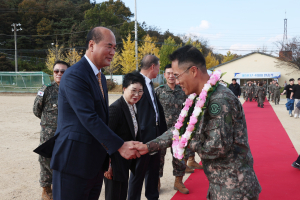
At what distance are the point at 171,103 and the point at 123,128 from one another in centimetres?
170

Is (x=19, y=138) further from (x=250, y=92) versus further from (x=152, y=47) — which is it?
(x=152, y=47)

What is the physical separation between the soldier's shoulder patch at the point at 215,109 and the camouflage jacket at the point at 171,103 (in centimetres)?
274

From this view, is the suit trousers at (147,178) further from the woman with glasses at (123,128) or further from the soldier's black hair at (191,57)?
the soldier's black hair at (191,57)

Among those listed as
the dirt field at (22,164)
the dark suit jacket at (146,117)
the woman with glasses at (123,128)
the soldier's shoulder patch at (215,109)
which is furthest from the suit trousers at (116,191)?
the soldier's shoulder patch at (215,109)

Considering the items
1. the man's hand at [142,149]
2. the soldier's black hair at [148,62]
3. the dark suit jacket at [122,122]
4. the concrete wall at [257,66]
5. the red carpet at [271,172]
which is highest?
the concrete wall at [257,66]

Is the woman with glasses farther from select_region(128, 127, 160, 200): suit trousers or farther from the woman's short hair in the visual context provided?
select_region(128, 127, 160, 200): suit trousers

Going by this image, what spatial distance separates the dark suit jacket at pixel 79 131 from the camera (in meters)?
2.01

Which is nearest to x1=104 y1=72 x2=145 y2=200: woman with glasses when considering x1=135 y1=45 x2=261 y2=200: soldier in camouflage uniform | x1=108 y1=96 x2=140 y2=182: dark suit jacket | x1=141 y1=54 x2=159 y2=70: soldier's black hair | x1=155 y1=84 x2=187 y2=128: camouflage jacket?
x1=108 y1=96 x2=140 y2=182: dark suit jacket

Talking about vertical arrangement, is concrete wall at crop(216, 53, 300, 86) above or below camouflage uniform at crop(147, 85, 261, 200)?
above

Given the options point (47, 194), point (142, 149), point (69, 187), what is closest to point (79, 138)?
point (69, 187)

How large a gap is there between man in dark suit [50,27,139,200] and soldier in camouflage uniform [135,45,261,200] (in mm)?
776

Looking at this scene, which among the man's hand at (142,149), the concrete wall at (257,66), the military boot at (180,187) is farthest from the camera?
the concrete wall at (257,66)

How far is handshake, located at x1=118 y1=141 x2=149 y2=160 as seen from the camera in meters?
2.30

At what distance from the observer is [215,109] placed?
5.71ft
